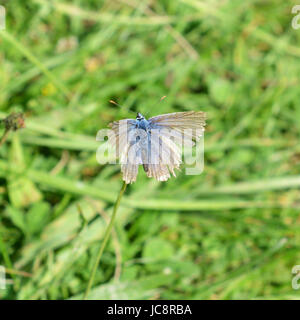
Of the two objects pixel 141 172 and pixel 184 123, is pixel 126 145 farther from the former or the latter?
pixel 141 172

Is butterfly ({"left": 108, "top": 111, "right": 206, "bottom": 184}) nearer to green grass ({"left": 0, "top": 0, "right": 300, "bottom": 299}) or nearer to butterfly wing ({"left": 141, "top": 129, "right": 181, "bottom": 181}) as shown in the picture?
butterfly wing ({"left": 141, "top": 129, "right": 181, "bottom": 181})

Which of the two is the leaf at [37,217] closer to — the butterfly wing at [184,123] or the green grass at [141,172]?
the green grass at [141,172]

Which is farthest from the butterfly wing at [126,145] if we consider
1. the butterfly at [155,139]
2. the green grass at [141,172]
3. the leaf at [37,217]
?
the leaf at [37,217]

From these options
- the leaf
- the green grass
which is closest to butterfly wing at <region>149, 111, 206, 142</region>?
the green grass

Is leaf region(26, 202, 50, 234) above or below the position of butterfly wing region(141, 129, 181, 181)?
below
